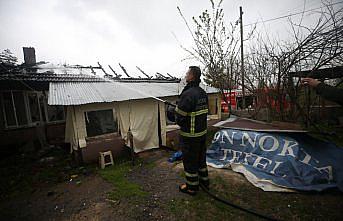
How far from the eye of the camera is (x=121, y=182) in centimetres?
495

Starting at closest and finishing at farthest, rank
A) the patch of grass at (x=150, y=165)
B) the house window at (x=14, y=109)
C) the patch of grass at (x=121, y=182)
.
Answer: the patch of grass at (x=121, y=182) < the patch of grass at (x=150, y=165) < the house window at (x=14, y=109)

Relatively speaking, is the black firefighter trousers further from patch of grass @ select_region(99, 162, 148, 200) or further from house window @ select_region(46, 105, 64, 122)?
house window @ select_region(46, 105, 64, 122)

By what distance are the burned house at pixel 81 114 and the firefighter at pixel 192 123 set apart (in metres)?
3.58

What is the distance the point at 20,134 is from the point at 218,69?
32.1ft

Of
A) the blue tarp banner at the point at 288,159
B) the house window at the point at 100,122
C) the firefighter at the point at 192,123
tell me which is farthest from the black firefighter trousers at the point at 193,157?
the house window at the point at 100,122

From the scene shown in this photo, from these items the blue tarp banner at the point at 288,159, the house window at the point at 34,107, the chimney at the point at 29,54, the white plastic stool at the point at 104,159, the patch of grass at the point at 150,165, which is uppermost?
the chimney at the point at 29,54

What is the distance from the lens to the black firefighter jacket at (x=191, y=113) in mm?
3502

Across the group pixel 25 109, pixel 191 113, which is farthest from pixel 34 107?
pixel 191 113

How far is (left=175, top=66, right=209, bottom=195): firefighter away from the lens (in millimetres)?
3532

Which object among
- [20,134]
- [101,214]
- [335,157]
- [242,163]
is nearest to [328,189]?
[335,157]

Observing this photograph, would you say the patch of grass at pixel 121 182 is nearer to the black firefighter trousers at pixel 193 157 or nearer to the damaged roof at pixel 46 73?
the black firefighter trousers at pixel 193 157

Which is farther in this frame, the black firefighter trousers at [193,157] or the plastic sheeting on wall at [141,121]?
the plastic sheeting on wall at [141,121]

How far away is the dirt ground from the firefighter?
1.95 feet

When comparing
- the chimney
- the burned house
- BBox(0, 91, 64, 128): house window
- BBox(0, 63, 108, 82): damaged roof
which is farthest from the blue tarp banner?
the chimney
